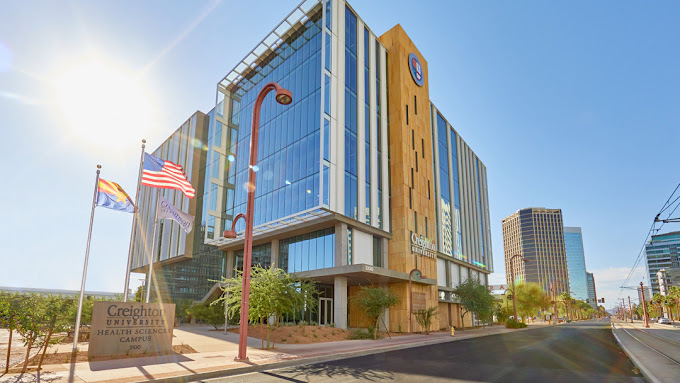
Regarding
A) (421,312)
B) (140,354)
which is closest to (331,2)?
(421,312)

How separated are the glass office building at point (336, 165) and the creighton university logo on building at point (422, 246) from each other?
13 cm

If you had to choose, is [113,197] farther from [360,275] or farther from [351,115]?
[351,115]

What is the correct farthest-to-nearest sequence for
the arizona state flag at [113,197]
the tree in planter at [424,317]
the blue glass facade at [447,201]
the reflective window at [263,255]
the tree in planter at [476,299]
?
the blue glass facade at [447,201], the tree in planter at [476,299], the reflective window at [263,255], the tree in planter at [424,317], the arizona state flag at [113,197]

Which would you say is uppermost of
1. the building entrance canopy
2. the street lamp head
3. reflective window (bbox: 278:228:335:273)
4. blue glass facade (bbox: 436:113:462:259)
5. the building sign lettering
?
blue glass facade (bbox: 436:113:462:259)

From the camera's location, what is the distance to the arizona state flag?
1762 cm

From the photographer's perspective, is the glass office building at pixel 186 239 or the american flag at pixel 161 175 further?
the glass office building at pixel 186 239

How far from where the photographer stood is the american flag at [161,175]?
1892cm

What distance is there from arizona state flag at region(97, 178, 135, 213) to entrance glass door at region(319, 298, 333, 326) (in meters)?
25.3

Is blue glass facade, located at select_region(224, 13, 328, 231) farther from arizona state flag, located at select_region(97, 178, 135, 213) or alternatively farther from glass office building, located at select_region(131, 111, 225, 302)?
arizona state flag, located at select_region(97, 178, 135, 213)

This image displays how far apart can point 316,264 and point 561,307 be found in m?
136

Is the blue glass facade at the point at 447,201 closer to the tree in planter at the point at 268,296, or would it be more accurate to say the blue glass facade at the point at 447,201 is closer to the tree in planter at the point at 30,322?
the tree in planter at the point at 268,296

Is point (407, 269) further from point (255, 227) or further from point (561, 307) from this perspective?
point (561, 307)

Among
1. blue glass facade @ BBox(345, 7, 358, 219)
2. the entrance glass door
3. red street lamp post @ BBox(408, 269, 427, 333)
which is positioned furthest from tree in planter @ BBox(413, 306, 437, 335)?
blue glass facade @ BBox(345, 7, 358, 219)

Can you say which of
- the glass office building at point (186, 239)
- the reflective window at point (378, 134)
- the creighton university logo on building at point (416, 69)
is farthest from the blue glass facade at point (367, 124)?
the glass office building at point (186, 239)
